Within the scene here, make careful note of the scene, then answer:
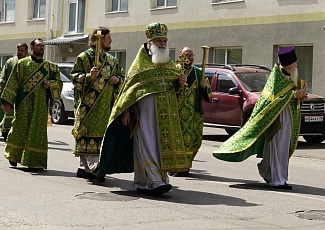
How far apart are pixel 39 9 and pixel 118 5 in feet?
20.6

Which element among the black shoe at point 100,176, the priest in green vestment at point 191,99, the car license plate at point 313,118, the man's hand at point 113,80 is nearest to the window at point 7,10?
the car license plate at point 313,118

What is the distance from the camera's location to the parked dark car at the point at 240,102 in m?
19.0

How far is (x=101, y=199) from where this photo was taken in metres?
9.92

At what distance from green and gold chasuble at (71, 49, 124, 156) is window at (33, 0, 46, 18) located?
Answer: 2654 centimetres

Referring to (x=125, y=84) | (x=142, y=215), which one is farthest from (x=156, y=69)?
(x=142, y=215)

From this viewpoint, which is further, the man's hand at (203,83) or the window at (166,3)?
the window at (166,3)

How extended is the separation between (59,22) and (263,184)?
83.3ft

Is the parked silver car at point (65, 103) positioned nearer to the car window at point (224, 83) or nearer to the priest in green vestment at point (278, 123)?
the car window at point (224, 83)

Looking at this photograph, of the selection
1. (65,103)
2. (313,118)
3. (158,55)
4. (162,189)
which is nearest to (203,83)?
(158,55)

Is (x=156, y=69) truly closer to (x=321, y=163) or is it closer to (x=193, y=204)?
(x=193, y=204)

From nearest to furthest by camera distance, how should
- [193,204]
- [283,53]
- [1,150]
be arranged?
[193,204], [283,53], [1,150]

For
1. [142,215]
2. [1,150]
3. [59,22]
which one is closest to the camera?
[142,215]

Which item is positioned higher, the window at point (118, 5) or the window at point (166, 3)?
the window at point (118, 5)

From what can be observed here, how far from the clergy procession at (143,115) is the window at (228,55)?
1482 centimetres
